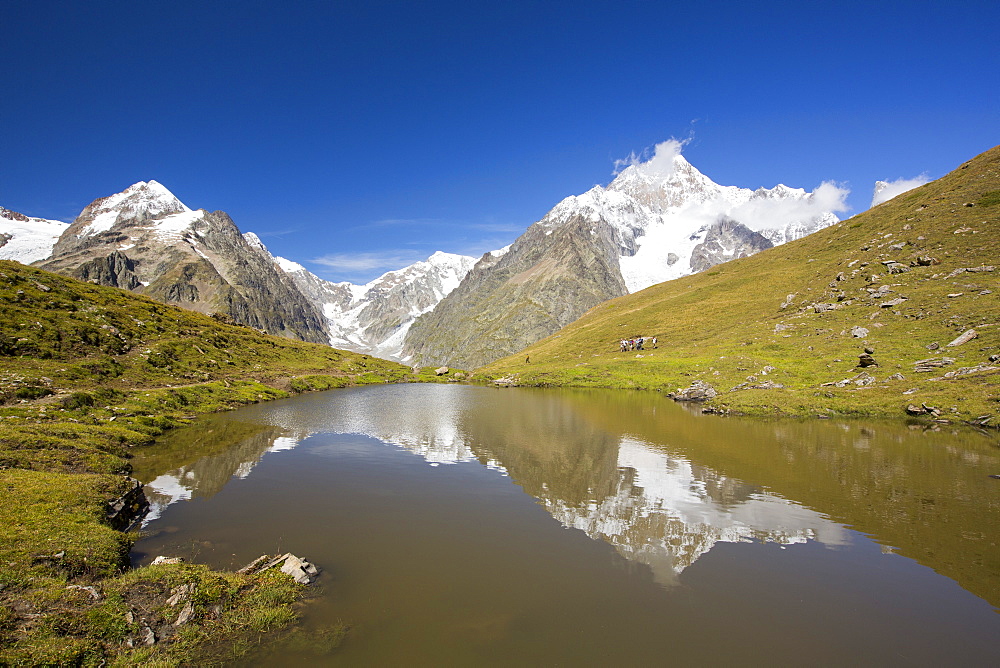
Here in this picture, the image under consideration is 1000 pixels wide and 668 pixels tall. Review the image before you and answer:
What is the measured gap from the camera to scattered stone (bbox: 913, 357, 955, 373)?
46406mm

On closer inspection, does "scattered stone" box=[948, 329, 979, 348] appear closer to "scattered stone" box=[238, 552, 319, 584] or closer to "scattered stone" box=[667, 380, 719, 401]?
"scattered stone" box=[667, 380, 719, 401]

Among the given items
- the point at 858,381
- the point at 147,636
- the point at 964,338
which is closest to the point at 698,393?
the point at 858,381

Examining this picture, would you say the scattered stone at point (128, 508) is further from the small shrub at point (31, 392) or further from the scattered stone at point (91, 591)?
the small shrub at point (31, 392)

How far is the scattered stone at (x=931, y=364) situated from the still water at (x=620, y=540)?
47.0 ft

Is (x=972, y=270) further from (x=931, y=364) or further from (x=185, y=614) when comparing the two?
(x=185, y=614)

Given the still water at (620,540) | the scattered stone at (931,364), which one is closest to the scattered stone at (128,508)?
the still water at (620,540)

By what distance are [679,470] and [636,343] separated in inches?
3510

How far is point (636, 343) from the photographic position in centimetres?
11525

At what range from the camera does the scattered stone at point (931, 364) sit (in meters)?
46.4

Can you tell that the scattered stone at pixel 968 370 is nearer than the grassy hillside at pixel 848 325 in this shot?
Yes

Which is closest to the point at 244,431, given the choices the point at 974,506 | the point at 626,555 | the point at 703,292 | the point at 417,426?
the point at 417,426

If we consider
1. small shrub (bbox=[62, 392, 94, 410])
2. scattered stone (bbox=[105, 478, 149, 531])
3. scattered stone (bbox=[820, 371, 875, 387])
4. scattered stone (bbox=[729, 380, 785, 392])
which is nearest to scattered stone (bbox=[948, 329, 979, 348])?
scattered stone (bbox=[820, 371, 875, 387])

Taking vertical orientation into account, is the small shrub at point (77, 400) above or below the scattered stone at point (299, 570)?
above

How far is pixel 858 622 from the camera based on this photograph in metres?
13.4
